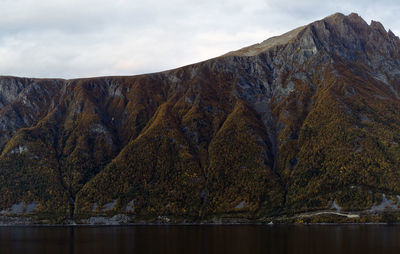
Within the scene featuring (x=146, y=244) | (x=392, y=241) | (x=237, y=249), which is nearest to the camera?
(x=237, y=249)

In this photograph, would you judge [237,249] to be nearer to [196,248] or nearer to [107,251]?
[196,248]

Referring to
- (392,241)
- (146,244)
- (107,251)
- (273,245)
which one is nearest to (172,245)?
(146,244)

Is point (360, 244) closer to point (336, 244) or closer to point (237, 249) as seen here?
point (336, 244)

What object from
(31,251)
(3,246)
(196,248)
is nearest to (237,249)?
(196,248)

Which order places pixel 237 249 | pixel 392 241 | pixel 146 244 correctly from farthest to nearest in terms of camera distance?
pixel 146 244 < pixel 392 241 < pixel 237 249

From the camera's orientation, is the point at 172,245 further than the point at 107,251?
Yes

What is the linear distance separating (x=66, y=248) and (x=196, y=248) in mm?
35488

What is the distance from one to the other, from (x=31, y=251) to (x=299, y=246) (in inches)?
2617

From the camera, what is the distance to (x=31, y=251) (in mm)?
110750

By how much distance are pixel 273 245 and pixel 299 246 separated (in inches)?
281

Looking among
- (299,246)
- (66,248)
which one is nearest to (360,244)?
(299,246)

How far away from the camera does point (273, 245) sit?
10975 centimetres

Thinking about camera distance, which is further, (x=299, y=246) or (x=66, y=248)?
(x=66, y=248)

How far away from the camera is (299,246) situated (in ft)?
345
